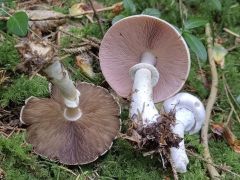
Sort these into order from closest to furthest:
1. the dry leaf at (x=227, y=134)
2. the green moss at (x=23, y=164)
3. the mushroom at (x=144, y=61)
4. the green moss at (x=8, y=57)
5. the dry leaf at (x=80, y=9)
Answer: the green moss at (x=23, y=164), the mushroom at (x=144, y=61), the green moss at (x=8, y=57), the dry leaf at (x=227, y=134), the dry leaf at (x=80, y=9)

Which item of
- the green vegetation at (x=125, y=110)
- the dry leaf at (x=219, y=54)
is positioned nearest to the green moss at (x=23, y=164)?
the green vegetation at (x=125, y=110)

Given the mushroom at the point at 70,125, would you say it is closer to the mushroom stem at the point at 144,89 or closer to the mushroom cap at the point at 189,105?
the mushroom stem at the point at 144,89

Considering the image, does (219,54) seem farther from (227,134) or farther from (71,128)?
(71,128)

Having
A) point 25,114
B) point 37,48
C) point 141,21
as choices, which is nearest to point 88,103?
point 25,114

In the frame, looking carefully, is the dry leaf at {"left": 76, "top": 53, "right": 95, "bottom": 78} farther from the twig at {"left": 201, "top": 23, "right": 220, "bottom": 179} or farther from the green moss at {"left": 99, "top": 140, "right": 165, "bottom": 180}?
the twig at {"left": 201, "top": 23, "right": 220, "bottom": 179}

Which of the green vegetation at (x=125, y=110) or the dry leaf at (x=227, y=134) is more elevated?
the green vegetation at (x=125, y=110)

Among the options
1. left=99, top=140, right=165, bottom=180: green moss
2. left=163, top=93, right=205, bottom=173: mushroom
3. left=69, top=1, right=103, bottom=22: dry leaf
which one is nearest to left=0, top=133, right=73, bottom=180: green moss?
left=99, top=140, right=165, bottom=180: green moss
